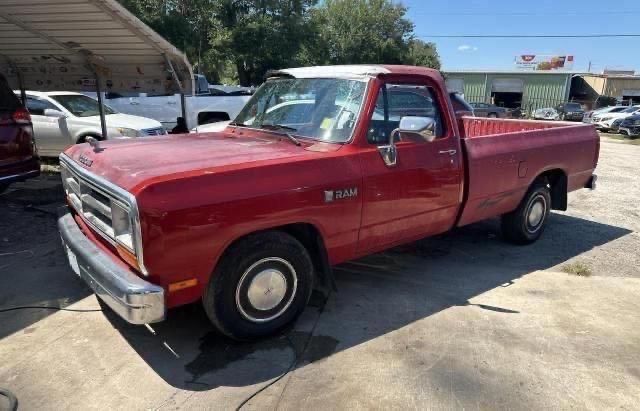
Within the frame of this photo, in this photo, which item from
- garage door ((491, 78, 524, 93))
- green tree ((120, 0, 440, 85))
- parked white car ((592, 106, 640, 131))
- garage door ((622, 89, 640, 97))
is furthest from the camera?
garage door ((622, 89, 640, 97))

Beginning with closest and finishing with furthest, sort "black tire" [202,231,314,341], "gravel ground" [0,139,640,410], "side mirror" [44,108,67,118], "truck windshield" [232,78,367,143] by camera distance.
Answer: "gravel ground" [0,139,640,410] → "black tire" [202,231,314,341] → "truck windshield" [232,78,367,143] → "side mirror" [44,108,67,118]

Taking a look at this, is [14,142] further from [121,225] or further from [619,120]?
[619,120]

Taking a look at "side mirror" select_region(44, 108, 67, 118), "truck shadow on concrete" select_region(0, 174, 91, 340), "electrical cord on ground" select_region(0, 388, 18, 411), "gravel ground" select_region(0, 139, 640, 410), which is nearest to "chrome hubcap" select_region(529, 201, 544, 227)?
"gravel ground" select_region(0, 139, 640, 410)

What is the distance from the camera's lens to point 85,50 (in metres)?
7.50

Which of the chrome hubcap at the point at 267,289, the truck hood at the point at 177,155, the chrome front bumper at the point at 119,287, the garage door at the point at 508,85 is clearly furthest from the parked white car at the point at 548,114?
the chrome front bumper at the point at 119,287

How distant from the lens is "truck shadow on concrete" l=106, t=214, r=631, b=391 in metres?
3.26

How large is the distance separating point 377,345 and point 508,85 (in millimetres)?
44655

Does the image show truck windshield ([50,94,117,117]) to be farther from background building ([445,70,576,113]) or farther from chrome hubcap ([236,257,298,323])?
background building ([445,70,576,113])

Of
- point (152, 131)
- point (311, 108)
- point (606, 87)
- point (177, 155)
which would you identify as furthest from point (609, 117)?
point (177, 155)

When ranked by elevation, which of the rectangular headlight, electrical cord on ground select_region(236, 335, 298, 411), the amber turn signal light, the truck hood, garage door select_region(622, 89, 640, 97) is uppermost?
garage door select_region(622, 89, 640, 97)

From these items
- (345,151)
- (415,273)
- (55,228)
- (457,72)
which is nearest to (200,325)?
(345,151)

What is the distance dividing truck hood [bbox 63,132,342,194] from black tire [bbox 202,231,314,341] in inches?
21.8

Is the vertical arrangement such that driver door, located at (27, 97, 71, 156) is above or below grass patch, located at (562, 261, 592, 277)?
above

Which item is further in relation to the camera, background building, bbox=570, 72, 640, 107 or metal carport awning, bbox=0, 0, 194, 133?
background building, bbox=570, 72, 640, 107
